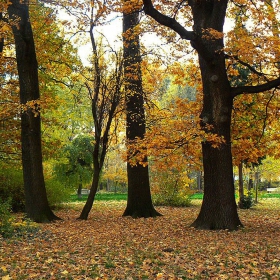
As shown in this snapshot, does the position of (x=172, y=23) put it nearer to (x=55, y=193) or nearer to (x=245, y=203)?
(x=55, y=193)

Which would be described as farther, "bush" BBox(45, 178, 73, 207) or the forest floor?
"bush" BBox(45, 178, 73, 207)

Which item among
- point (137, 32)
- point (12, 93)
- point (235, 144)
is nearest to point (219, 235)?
point (235, 144)

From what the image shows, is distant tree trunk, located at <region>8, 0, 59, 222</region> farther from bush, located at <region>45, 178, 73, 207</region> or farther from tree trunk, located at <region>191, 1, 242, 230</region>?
tree trunk, located at <region>191, 1, 242, 230</region>

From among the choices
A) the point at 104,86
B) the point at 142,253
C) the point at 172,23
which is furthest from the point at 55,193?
the point at 142,253

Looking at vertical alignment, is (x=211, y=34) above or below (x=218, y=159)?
above

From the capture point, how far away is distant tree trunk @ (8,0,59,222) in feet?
35.5

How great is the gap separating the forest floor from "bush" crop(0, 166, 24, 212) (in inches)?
192

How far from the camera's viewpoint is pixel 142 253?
6375mm

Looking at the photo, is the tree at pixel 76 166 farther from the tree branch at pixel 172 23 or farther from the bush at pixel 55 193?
the tree branch at pixel 172 23

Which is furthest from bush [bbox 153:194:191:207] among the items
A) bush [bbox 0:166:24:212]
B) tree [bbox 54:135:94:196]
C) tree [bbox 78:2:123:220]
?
tree [bbox 54:135:94:196]

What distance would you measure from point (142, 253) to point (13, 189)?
29.0ft

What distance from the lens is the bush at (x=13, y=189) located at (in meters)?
13.7

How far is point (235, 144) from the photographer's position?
410 inches

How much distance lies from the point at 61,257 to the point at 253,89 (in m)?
5.83
